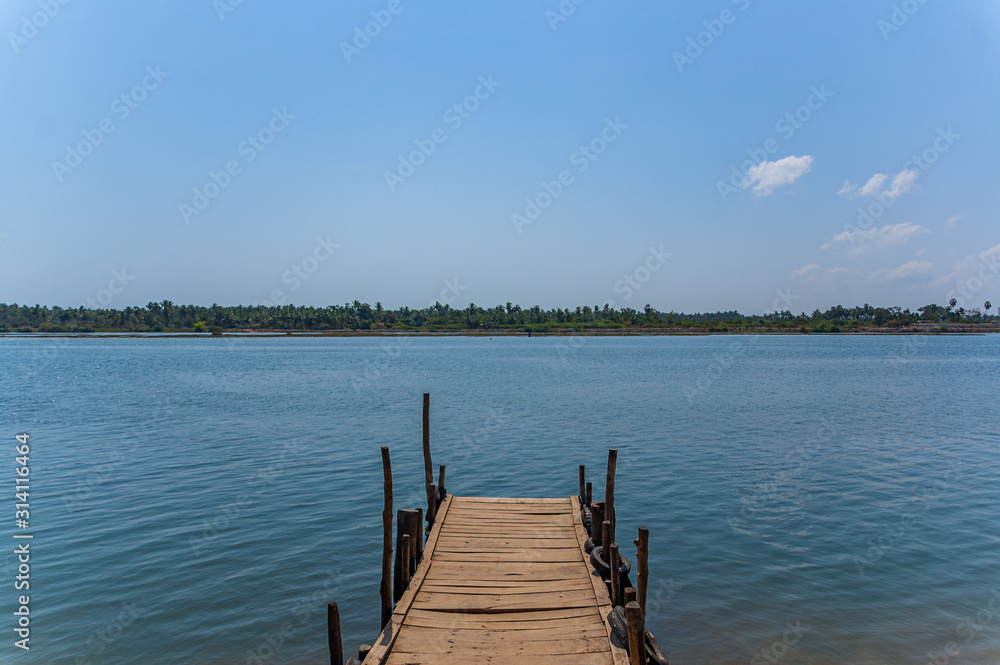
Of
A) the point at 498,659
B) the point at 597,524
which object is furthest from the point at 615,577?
the point at 597,524

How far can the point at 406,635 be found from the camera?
803 centimetres

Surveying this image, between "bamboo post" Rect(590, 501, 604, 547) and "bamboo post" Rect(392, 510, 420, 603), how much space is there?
3428 millimetres

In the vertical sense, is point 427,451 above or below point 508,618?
above

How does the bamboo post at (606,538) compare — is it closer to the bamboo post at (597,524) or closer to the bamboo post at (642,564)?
the bamboo post at (597,524)

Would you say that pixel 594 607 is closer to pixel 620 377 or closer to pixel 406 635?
pixel 406 635

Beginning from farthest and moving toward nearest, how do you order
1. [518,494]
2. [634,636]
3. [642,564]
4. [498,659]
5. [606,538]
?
[518,494]
[606,538]
[642,564]
[498,659]
[634,636]

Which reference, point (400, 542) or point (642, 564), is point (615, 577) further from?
point (400, 542)

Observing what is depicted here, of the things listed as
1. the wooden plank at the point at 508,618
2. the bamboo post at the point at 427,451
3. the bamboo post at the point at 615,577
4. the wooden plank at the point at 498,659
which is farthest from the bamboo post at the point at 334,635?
the bamboo post at the point at 427,451

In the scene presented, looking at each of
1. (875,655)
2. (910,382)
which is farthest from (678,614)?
(910,382)

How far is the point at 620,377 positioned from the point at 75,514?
4751 cm

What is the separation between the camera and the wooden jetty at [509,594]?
7582 millimetres

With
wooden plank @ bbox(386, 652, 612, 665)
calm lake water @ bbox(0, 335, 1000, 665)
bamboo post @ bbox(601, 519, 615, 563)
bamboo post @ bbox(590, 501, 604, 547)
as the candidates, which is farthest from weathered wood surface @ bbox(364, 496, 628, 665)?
calm lake water @ bbox(0, 335, 1000, 665)

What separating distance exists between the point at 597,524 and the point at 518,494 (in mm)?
6686

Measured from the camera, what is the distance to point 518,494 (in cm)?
1838
